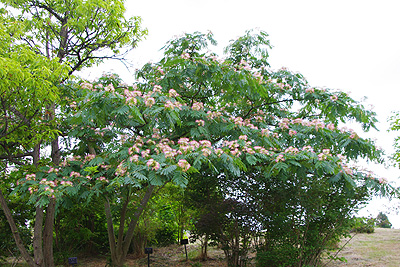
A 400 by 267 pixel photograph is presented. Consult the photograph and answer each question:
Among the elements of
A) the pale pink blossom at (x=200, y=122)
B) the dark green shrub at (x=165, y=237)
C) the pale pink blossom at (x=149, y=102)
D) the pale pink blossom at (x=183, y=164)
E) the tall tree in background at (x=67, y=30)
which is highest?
the tall tree in background at (x=67, y=30)

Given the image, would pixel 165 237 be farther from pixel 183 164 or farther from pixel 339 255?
pixel 183 164

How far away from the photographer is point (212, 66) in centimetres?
555

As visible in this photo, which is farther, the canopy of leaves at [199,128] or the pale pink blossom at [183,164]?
the canopy of leaves at [199,128]

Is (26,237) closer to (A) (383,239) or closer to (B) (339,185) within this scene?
(B) (339,185)

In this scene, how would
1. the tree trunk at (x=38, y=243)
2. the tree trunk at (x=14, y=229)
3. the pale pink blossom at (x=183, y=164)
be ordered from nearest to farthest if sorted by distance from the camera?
1. the pale pink blossom at (x=183, y=164)
2. the tree trunk at (x=14, y=229)
3. the tree trunk at (x=38, y=243)

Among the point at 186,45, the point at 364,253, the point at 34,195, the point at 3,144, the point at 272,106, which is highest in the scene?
the point at 186,45

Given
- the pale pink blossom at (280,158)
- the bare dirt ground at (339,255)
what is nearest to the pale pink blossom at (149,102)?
the pale pink blossom at (280,158)

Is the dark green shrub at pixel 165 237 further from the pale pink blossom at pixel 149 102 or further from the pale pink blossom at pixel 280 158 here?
the pale pink blossom at pixel 149 102

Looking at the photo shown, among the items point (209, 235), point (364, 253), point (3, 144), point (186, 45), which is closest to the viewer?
point (3, 144)

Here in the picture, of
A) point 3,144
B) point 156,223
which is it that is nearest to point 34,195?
point 3,144

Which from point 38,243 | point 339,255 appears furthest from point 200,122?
point 339,255

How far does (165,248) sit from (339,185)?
286 inches

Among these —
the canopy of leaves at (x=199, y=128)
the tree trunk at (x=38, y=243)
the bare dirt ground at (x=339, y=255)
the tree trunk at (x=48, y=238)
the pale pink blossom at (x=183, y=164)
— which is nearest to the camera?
the pale pink blossom at (x=183, y=164)

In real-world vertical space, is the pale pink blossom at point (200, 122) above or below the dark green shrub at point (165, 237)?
above
